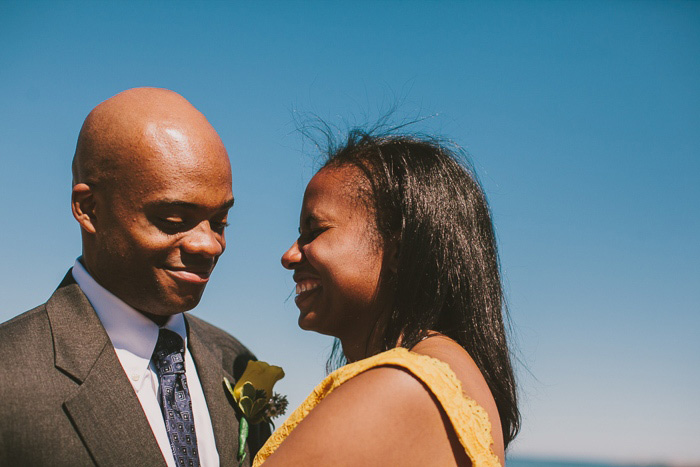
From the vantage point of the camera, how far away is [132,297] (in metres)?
3.91

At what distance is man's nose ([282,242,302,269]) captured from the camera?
3828 millimetres

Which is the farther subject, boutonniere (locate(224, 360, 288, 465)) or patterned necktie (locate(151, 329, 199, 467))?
boutonniere (locate(224, 360, 288, 465))

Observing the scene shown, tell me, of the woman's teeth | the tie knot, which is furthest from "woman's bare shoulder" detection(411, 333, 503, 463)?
the tie knot

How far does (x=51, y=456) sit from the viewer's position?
3307mm

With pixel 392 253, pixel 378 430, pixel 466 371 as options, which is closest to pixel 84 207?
pixel 392 253

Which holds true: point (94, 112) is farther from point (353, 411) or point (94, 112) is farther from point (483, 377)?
→ point (483, 377)

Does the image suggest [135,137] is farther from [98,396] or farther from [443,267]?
[443,267]

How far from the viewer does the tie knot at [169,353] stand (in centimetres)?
402

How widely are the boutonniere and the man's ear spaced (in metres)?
1.43

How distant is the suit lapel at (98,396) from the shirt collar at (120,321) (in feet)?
0.31

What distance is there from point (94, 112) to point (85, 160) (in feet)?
1.05

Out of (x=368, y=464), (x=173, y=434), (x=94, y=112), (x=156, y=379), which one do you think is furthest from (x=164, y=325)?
(x=368, y=464)

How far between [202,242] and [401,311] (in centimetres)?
128

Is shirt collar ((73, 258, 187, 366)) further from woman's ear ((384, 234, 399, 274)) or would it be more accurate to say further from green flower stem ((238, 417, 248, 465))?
woman's ear ((384, 234, 399, 274))
